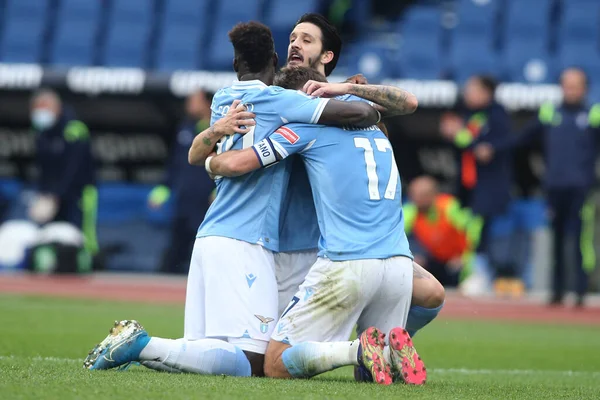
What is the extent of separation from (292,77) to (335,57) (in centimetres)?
34

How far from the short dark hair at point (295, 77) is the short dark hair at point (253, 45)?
92mm

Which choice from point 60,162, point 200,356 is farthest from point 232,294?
point 60,162

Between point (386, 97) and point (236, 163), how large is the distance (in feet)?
2.52

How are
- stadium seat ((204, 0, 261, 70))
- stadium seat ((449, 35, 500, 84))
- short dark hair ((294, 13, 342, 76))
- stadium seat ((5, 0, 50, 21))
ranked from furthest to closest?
stadium seat ((5, 0, 50, 21))
stadium seat ((204, 0, 261, 70))
stadium seat ((449, 35, 500, 84))
short dark hair ((294, 13, 342, 76))

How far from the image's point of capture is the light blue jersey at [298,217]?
505 centimetres

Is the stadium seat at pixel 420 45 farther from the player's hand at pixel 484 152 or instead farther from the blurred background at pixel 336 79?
the player's hand at pixel 484 152

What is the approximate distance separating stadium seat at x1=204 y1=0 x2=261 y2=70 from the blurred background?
0.16 feet

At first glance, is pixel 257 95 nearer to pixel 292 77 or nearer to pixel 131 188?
pixel 292 77

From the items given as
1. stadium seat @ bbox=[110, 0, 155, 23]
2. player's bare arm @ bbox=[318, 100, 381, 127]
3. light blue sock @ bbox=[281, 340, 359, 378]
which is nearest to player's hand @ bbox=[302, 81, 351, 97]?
player's bare arm @ bbox=[318, 100, 381, 127]

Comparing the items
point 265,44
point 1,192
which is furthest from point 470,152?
point 265,44

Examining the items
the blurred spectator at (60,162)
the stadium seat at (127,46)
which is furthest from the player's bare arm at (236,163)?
the stadium seat at (127,46)

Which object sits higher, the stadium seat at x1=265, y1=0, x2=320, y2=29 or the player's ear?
the stadium seat at x1=265, y1=0, x2=320, y2=29

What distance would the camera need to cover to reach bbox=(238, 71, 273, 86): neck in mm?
5070

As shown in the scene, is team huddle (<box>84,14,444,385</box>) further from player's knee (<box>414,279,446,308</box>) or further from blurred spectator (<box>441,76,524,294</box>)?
blurred spectator (<box>441,76,524,294</box>)
